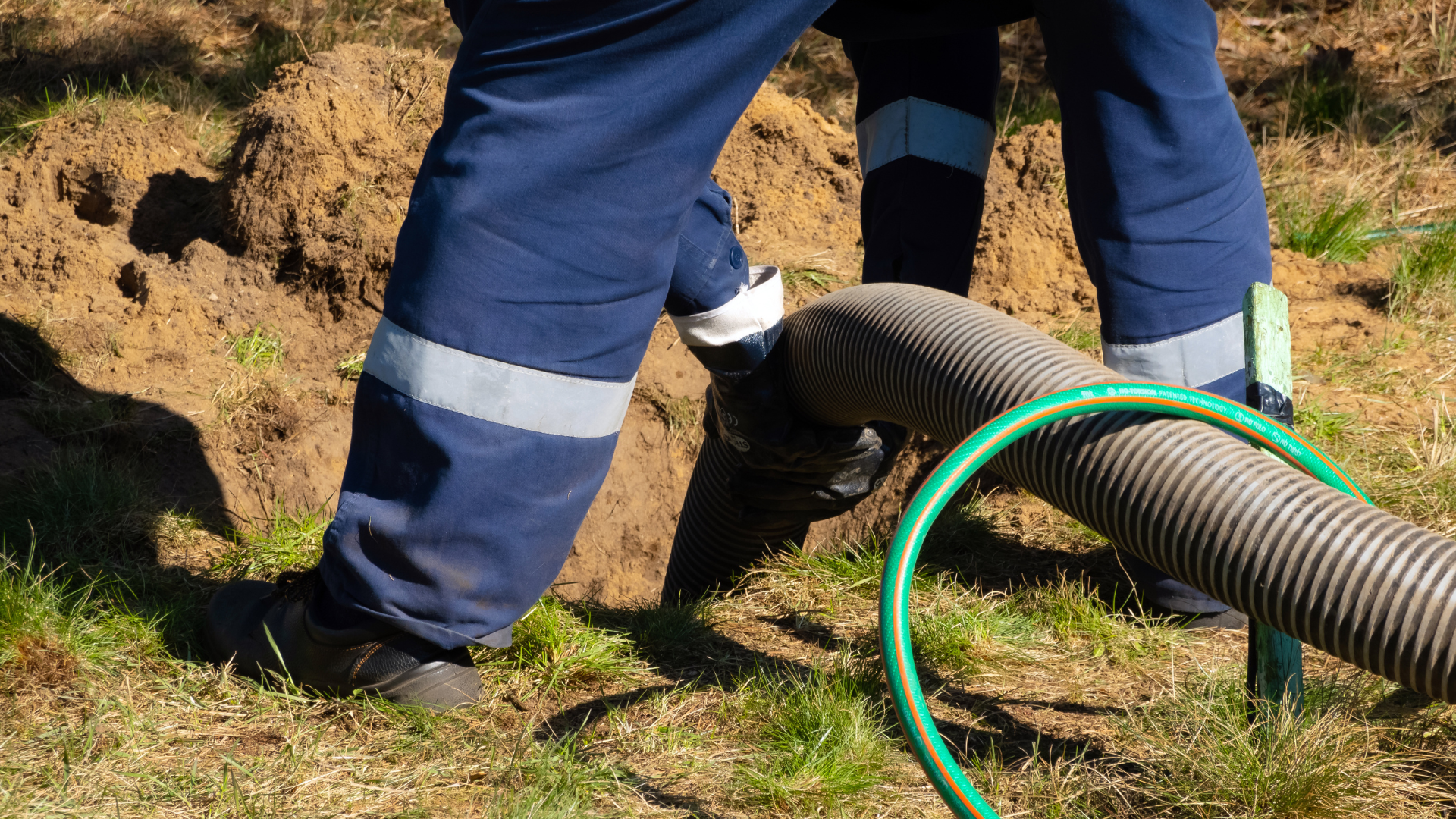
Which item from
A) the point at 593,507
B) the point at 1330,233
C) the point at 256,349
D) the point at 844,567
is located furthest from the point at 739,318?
the point at 1330,233

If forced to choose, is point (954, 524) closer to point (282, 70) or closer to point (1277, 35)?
point (282, 70)

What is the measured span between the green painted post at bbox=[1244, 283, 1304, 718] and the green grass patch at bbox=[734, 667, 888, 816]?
0.55 metres

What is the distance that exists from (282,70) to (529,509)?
8.44 ft

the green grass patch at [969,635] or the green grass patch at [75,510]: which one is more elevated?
the green grass patch at [75,510]

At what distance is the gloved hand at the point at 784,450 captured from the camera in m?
2.28

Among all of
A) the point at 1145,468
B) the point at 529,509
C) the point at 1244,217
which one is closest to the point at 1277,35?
the point at 1244,217

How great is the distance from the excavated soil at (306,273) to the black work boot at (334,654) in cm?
90

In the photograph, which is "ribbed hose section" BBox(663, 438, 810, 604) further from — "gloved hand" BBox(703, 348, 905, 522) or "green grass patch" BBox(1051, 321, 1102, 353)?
"green grass patch" BBox(1051, 321, 1102, 353)

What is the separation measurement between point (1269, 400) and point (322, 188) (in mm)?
2726

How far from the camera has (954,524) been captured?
2.46 m

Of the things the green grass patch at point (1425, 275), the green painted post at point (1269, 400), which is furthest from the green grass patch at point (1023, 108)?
the green painted post at point (1269, 400)

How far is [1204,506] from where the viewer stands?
1.26m

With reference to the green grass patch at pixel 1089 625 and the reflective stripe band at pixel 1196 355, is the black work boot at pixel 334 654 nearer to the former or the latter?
the green grass patch at pixel 1089 625

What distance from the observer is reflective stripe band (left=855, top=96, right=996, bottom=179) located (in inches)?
92.7
